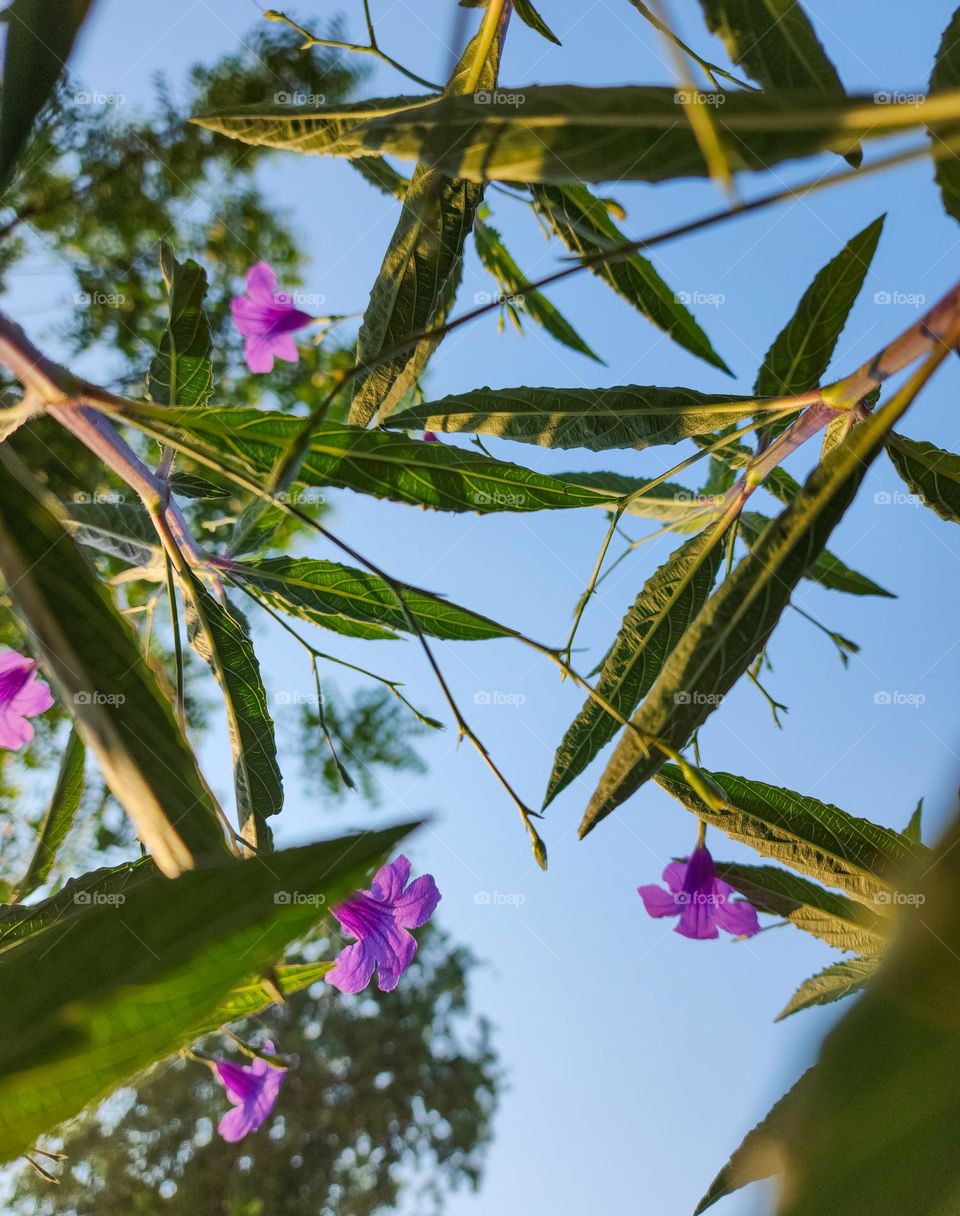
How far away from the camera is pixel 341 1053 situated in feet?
17.5

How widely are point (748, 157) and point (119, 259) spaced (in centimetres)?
361

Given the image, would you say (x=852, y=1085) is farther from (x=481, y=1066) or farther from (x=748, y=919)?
(x=481, y=1066)

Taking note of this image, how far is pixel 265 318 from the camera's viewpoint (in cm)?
94

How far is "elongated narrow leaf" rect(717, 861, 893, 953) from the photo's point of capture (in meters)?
0.62

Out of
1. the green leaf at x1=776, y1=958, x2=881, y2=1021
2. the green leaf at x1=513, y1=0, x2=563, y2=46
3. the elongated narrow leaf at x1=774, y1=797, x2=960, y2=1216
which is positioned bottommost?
the green leaf at x1=776, y1=958, x2=881, y2=1021

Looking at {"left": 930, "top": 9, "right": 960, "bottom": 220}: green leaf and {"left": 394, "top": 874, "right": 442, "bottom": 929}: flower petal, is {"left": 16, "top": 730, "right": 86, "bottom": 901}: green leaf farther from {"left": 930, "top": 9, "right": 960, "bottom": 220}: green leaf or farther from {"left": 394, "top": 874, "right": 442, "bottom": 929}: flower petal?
{"left": 930, "top": 9, "right": 960, "bottom": 220}: green leaf

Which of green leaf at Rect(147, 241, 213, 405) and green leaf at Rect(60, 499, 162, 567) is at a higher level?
green leaf at Rect(147, 241, 213, 405)

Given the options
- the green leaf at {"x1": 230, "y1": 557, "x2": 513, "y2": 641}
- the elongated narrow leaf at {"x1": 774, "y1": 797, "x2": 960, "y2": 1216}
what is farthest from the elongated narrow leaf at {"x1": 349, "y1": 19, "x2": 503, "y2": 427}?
the elongated narrow leaf at {"x1": 774, "y1": 797, "x2": 960, "y2": 1216}

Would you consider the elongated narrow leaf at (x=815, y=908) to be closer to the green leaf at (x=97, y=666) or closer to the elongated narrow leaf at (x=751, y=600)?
the elongated narrow leaf at (x=751, y=600)

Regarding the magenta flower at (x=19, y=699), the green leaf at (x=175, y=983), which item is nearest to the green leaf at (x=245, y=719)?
the magenta flower at (x=19, y=699)

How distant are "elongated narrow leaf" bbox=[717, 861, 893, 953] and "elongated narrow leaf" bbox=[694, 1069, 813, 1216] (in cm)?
24

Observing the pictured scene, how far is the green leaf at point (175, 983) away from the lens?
0.71 feet

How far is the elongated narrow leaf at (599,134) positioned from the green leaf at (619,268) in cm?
35

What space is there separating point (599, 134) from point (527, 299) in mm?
685
